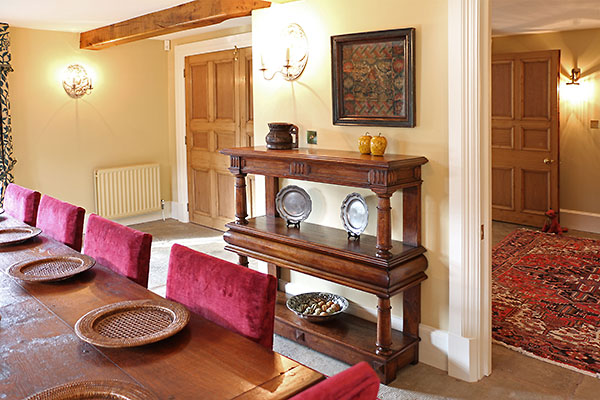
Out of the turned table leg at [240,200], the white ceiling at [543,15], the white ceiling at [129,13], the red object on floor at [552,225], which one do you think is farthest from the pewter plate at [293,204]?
the red object on floor at [552,225]

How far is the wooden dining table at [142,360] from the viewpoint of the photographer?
4.88 feet

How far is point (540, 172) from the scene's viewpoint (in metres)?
6.40

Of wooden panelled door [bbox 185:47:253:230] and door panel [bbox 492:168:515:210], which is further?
door panel [bbox 492:168:515:210]

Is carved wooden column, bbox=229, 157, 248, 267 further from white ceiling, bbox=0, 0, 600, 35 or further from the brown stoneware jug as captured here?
white ceiling, bbox=0, 0, 600, 35

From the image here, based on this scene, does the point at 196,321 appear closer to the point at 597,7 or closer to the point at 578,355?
the point at 578,355

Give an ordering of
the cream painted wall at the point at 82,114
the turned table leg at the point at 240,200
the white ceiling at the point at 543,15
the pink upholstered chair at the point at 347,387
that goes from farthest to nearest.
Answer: the cream painted wall at the point at 82,114 < the white ceiling at the point at 543,15 < the turned table leg at the point at 240,200 < the pink upholstered chair at the point at 347,387

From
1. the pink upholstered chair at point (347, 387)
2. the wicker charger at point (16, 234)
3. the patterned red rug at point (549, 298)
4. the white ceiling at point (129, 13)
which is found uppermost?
the white ceiling at point (129, 13)

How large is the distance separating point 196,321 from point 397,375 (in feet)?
5.00

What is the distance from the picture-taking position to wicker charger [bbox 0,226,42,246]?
9.31 feet

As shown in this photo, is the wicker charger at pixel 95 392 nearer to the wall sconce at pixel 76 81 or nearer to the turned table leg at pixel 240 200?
the turned table leg at pixel 240 200

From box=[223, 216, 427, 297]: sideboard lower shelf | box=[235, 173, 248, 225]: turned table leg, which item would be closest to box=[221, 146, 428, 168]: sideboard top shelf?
box=[235, 173, 248, 225]: turned table leg

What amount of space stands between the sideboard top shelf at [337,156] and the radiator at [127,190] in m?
3.12

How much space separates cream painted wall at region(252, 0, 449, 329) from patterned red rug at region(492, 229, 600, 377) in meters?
0.80

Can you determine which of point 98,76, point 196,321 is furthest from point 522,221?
point 196,321
